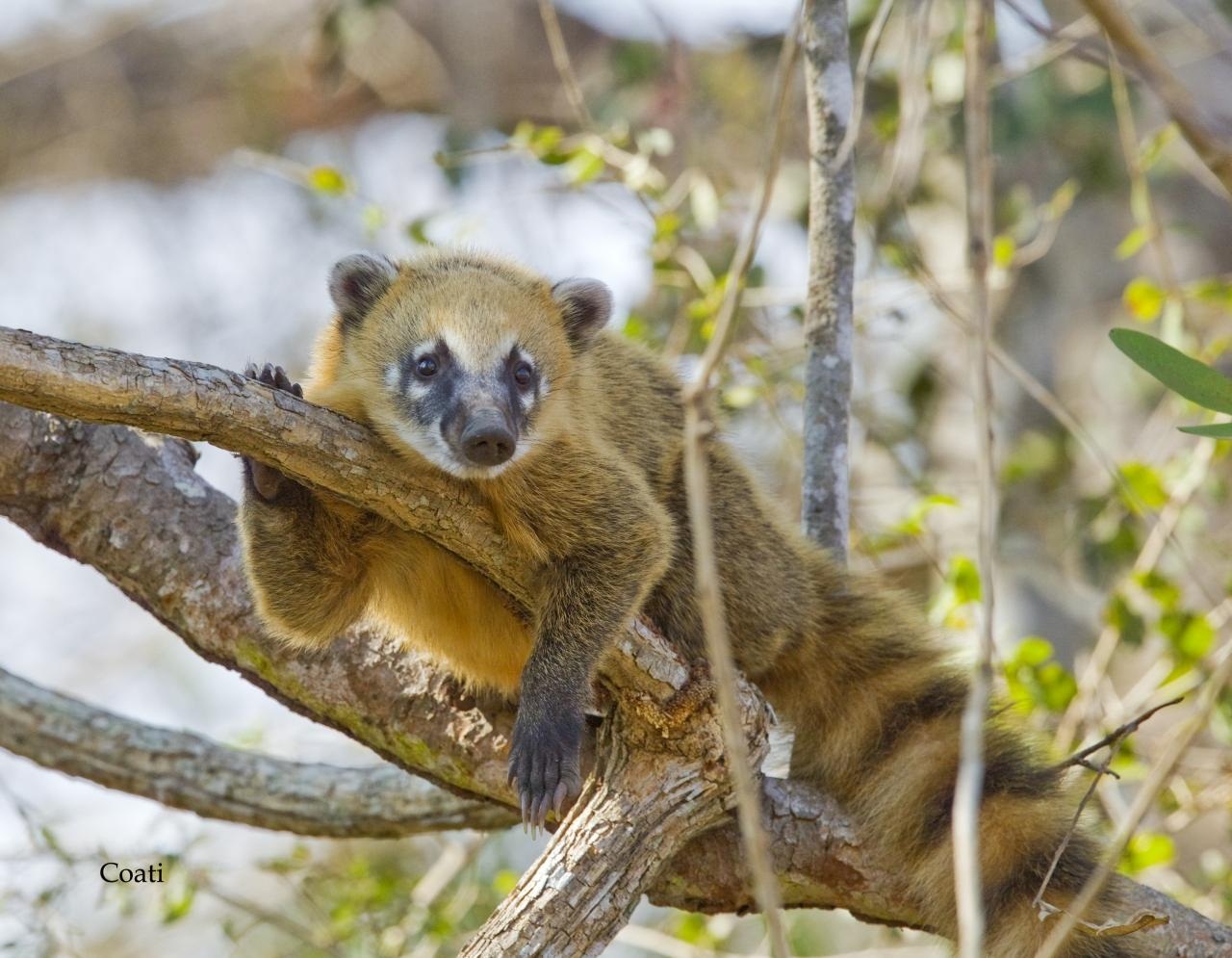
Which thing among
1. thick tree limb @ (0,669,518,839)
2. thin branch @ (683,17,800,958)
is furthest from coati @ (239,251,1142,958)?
thin branch @ (683,17,800,958)

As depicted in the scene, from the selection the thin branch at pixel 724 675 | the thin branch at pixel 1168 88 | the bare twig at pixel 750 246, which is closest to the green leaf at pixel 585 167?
the bare twig at pixel 750 246

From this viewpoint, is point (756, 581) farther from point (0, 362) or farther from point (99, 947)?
point (99, 947)

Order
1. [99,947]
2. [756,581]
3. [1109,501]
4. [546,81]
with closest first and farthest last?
[756,581] → [1109,501] → [99,947] → [546,81]

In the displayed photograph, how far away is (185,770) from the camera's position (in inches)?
170

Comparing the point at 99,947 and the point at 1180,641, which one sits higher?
the point at 1180,641

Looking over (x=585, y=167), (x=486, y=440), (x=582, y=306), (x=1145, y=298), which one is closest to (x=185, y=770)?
(x=486, y=440)

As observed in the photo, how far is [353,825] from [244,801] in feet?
1.22

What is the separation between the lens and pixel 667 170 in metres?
8.55

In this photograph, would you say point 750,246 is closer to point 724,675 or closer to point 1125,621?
point 724,675

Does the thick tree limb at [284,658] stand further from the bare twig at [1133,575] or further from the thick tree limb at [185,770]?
the bare twig at [1133,575]

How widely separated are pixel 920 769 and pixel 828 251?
1730 millimetres

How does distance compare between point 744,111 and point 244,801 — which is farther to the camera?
point 744,111

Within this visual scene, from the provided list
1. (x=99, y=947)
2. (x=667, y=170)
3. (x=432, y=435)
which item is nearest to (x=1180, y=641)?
(x=432, y=435)

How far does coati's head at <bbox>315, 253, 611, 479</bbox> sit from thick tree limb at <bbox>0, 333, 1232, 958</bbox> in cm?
71
